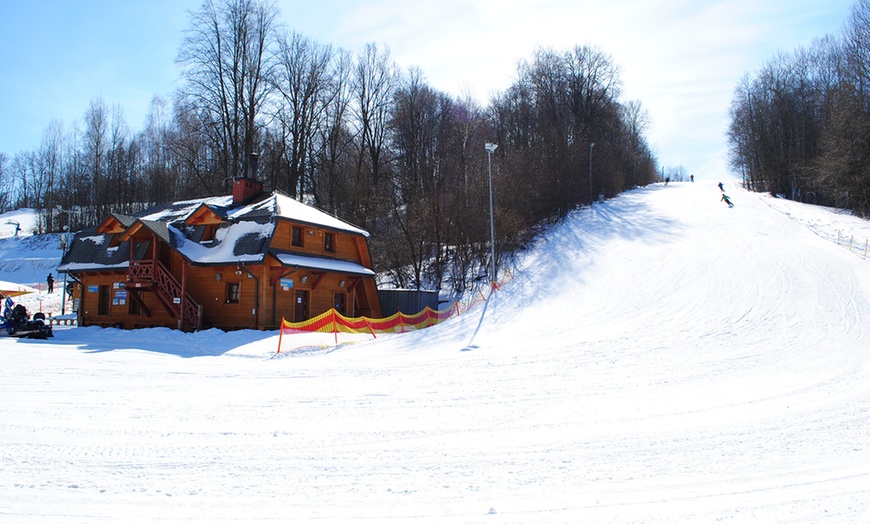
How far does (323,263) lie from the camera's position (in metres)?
24.8

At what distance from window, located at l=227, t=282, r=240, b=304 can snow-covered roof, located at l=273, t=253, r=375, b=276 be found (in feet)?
9.00

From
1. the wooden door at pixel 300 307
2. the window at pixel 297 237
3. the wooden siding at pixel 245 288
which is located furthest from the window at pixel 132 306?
the window at pixel 297 237

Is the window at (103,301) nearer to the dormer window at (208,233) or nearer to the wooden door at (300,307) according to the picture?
the dormer window at (208,233)

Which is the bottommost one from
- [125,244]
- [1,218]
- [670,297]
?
[670,297]

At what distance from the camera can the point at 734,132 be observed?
69250 millimetres

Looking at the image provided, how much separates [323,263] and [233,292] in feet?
13.7

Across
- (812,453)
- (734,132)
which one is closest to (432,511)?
(812,453)

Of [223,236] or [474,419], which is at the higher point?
[223,236]

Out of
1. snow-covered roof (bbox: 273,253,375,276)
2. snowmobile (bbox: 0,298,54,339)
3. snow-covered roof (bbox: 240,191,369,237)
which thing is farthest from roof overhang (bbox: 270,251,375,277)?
snowmobile (bbox: 0,298,54,339)

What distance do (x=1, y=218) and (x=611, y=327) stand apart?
88.9 metres

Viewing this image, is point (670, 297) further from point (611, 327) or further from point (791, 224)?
point (791, 224)

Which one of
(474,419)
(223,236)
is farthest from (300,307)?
(474,419)

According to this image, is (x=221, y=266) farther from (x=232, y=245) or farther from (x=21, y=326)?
(x=21, y=326)

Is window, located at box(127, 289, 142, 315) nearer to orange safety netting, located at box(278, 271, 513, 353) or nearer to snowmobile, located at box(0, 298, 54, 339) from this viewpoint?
snowmobile, located at box(0, 298, 54, 339)
